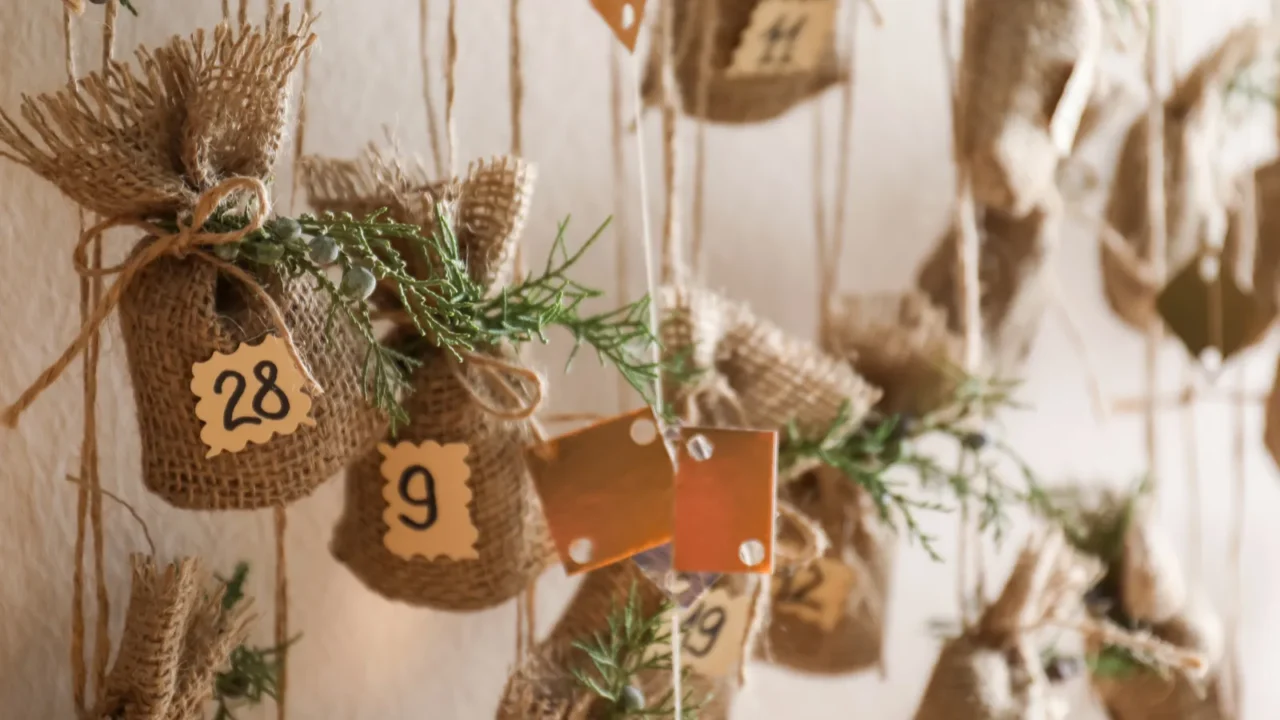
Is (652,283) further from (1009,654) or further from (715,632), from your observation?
(1009,654)

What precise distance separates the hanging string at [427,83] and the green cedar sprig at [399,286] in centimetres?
14

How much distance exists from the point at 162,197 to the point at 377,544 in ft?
0.70

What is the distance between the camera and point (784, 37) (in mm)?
750

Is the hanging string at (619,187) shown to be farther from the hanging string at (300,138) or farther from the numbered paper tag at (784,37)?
the hanging string at (300,138)

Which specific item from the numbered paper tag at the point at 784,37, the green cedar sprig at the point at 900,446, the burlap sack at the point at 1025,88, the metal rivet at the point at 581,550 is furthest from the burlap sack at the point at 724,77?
the metal rivet at the point at 581,550

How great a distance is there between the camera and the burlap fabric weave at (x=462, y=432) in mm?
515

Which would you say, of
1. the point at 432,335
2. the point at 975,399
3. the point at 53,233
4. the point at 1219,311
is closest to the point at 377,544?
the point at 432,335

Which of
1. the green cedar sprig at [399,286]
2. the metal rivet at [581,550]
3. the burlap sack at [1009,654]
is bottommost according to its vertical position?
the burlap sack at [1009,654]

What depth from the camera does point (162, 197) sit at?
450 mm

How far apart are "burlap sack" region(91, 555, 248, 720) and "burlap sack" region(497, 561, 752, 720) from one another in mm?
151

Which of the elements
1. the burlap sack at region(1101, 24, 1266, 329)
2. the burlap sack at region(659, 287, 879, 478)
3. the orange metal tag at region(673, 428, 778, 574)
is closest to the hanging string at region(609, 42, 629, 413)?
the burlap sack at region(659, 287, 879, 478)

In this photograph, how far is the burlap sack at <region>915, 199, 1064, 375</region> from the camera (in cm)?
85

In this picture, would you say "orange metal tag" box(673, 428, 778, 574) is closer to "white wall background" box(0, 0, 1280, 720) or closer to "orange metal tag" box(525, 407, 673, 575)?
"orange metal tag" box(525, 407, 673, 575)

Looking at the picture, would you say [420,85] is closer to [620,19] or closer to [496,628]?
[620,19]
